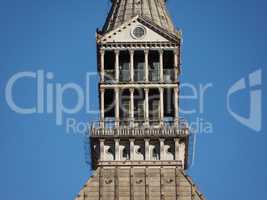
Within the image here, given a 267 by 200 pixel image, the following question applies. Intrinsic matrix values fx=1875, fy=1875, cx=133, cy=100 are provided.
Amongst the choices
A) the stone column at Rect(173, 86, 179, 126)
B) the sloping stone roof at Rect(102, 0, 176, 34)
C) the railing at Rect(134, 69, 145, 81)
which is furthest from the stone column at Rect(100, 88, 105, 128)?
the stone column at Rect(173, 86, 179, 126)

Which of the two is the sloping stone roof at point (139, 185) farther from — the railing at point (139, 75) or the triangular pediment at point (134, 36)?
the triangular pediment at point (134, 36)

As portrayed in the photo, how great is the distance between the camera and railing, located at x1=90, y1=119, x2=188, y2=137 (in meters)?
182

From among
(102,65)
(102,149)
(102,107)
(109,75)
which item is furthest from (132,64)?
(102,149)

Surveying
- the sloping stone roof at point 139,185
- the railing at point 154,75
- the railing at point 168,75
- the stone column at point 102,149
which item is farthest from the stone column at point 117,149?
the railing at point 168,75

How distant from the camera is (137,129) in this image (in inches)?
7195

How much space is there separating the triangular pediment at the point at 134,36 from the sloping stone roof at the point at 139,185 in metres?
13.5

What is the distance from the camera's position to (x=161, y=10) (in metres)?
191

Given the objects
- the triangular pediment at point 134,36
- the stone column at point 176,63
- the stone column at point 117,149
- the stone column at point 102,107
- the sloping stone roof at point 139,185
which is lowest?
the sloping stone roof at point 139,185

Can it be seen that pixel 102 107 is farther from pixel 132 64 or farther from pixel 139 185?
pixel 139 185

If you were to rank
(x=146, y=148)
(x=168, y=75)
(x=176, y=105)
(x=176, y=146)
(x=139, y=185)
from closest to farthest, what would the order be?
1. (x=139, y=185)
2. (x=146, y=148)
3. (x=176, y=146)
4. (x=176, y=105)
5. (x=168, y=75)

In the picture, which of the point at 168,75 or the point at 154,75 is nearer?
the point at 154,75

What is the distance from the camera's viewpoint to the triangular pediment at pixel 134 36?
186m

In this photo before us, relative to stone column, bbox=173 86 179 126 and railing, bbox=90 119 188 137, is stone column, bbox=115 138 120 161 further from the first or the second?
stone column, bbox=173 86 179 126

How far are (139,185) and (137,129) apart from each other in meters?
6.42
